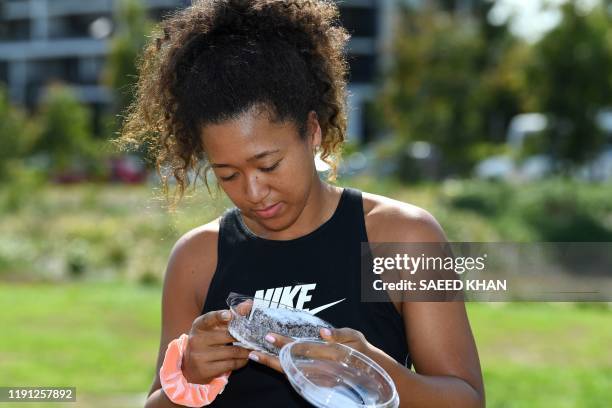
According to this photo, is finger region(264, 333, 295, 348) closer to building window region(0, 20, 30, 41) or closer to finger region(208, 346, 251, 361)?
finger region(208, 346, 251, 361)

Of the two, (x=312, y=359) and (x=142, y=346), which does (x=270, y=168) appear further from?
(x=142, y=346)

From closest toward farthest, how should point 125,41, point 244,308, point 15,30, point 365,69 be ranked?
point 244,308, point 125,41, point 365,69, point 15,30

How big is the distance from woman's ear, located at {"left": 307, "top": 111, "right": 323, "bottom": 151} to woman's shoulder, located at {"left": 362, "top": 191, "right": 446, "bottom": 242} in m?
0.22

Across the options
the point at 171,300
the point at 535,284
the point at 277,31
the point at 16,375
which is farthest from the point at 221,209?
the point at 535,284

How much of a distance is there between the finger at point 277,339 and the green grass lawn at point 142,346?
3833 millimetres

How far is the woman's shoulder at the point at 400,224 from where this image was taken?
214 centimetres

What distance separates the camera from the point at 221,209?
9.12 feet

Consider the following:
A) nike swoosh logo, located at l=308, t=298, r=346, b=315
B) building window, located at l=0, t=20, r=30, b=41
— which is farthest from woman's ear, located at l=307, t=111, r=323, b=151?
building window, located at l=0, t=20, r=30, b=41

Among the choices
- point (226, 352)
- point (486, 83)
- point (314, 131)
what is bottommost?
point (226, 352)

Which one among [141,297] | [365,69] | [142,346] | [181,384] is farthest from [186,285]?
[365,69]

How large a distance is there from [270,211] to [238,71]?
33 centimetres

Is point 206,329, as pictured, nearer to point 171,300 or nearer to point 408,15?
point 171,300

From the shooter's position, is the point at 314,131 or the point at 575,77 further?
the point at 575,77

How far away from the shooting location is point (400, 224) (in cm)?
216
